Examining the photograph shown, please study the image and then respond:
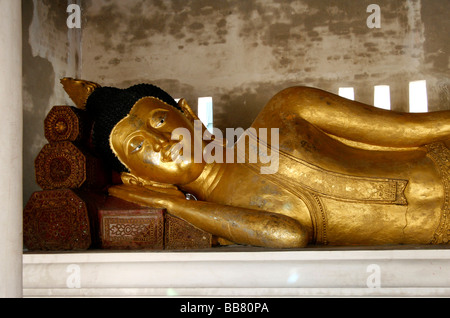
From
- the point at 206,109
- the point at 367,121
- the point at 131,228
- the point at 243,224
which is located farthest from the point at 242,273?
the point at 206,109

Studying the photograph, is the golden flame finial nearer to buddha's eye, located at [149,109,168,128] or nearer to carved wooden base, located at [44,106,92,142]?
carved wooden base, located at [44,106,92,142]

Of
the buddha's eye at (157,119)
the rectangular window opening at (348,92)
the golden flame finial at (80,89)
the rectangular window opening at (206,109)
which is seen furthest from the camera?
the rectangular window opening at (206,109)

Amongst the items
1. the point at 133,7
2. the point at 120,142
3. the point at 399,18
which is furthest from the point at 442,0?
the point at 120,142

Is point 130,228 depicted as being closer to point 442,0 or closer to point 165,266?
point 165,266

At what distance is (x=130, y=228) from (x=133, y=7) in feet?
7.53

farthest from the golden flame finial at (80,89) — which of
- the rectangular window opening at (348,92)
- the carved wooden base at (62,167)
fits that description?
the rectangular window opening at (348,92)

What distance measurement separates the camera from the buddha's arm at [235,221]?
108 inches

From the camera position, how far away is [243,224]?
2.82 meters

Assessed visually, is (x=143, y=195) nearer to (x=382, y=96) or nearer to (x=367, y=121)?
(x=367, y=121)

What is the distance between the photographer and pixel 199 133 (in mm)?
3270

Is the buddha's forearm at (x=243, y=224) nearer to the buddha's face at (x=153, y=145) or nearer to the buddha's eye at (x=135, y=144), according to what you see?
the buddha's face at (x=153, y=145)

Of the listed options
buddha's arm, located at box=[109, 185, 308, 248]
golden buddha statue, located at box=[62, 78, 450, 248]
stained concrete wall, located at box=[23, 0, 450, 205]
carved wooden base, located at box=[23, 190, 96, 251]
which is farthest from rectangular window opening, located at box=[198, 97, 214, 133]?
carved wooden base, located at box=[23, 190, 96, 251]

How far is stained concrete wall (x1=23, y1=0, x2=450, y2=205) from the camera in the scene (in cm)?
416

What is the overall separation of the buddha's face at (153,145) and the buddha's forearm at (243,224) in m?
0.20
